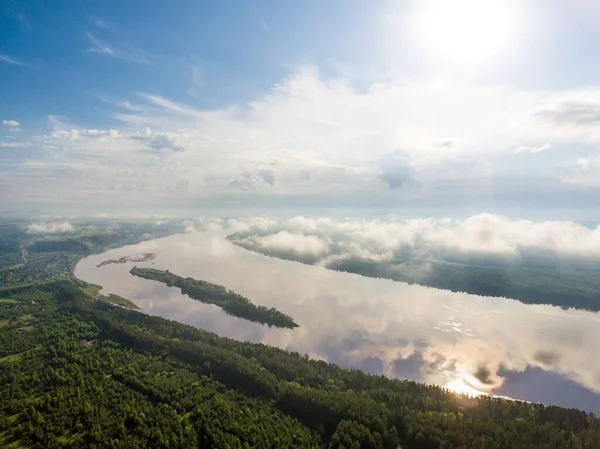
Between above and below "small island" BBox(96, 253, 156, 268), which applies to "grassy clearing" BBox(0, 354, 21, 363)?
below

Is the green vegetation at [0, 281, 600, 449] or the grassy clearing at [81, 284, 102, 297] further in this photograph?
the grassy clearing at [81, 284, 102, 297]

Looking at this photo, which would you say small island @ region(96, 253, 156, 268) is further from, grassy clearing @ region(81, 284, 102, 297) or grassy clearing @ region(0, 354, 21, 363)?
grassy clearing @ region(0, 354, 21, 363)

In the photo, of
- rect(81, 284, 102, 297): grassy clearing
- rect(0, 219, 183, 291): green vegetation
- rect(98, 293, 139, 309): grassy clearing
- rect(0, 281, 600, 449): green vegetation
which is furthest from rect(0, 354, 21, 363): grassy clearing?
rect(0, 219, 183, 291): green vegetation

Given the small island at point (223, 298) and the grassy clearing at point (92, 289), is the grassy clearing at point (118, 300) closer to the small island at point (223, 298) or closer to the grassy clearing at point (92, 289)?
the grassy clearing at point (92, 289)

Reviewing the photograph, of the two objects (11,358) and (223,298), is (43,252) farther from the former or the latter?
(11,358)

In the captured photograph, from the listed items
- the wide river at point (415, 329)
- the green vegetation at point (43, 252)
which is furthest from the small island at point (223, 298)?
the green vegetation at point (43, 252)
